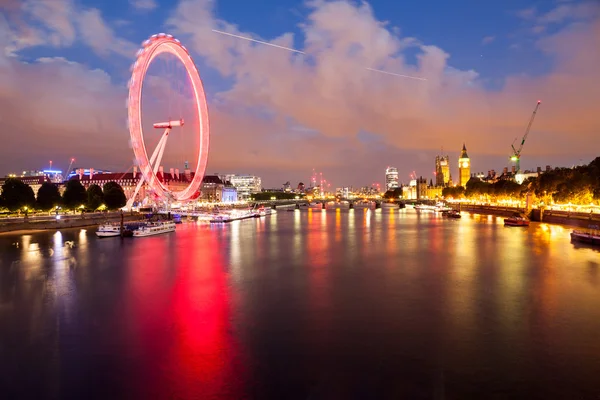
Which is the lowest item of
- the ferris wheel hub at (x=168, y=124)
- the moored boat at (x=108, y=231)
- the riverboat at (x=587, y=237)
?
the riverboat at (x=587, y=237)

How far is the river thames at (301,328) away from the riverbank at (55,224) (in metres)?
22.5

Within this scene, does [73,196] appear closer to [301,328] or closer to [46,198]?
[46,198]

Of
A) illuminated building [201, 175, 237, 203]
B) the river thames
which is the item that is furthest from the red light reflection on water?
illuminated building [201, 175, 237, 203]

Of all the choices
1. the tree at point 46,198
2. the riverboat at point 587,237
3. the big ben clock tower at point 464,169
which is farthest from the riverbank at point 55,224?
the big ben clock tower at point 464,169

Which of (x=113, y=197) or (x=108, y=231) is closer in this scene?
(x=108, y=231)

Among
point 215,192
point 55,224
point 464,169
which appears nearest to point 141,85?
point 55,224

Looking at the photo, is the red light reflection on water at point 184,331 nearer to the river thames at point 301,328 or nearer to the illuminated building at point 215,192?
the river thames at point 301,328

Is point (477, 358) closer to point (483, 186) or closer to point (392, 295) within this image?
point (392, 295)

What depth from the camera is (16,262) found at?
102ft

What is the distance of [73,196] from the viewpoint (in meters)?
65.9

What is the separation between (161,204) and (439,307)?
253ft

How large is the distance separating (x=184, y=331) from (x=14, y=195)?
167 ft

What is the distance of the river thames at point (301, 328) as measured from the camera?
38.5ft

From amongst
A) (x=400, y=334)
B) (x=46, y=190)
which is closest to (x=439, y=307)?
(x=400, y=334)
